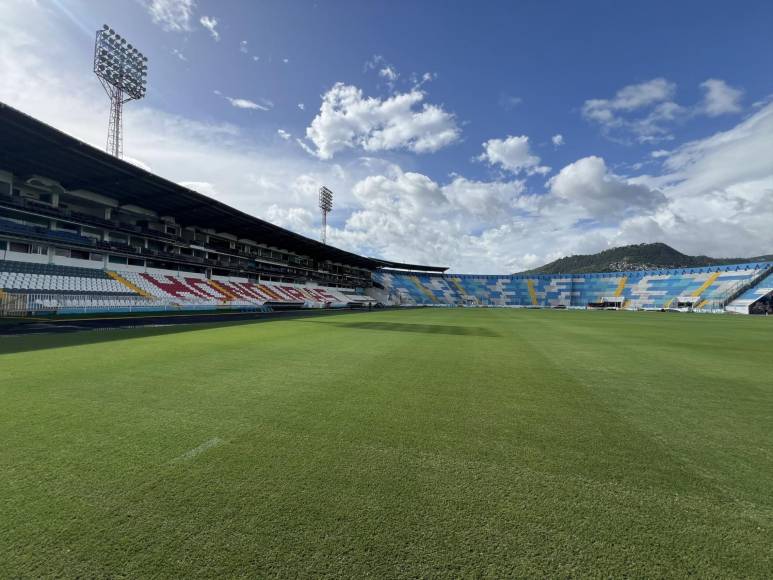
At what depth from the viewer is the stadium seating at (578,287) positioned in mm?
57719

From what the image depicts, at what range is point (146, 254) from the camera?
118ft

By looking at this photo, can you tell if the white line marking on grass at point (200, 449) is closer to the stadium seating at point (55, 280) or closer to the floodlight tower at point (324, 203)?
the stadium seating at point (55, 280)

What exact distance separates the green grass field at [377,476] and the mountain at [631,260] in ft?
562

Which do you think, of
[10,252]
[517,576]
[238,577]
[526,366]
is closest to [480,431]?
[517,576]

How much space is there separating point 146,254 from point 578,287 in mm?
84392

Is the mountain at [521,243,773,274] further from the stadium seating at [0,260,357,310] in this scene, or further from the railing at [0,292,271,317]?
the railing at [0,292,271,317]

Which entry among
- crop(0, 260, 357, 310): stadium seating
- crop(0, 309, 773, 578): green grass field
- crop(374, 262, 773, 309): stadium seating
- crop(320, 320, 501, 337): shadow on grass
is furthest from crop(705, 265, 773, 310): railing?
crop(0, 309, 773, 578): green grass field

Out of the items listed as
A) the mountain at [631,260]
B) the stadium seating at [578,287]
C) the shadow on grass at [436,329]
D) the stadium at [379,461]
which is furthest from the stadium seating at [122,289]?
the mountain at [631,260]

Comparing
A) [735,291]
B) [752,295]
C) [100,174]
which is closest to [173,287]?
[100,174]

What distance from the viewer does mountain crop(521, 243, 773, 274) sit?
6170 inches

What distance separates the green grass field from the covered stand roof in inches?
948

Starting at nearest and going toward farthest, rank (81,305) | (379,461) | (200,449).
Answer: (379,461)
(200,449)
(81,305)

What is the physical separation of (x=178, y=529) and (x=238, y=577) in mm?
690

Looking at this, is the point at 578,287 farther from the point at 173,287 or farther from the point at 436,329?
the point at 173,287
